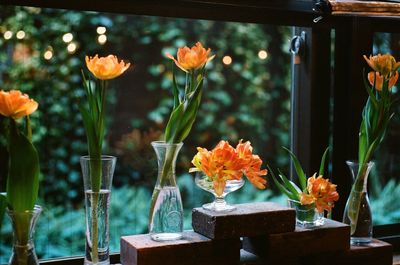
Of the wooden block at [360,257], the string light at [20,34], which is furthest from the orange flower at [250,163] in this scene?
the string light at [20,34]

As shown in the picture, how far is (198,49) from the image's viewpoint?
4.72 ft

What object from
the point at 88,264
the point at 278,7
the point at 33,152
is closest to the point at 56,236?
the point at 88,264

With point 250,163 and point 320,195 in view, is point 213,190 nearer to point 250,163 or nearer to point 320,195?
point 250,163

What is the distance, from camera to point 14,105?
48.4 inches

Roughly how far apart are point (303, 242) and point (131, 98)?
654 millimetres

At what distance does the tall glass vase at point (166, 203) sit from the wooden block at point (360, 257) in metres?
0.41

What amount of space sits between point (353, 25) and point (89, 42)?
893mm

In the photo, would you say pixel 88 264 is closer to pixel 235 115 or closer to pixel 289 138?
pixel 235 115

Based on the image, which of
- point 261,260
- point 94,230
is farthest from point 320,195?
point 94,230

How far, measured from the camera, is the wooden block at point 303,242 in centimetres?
153

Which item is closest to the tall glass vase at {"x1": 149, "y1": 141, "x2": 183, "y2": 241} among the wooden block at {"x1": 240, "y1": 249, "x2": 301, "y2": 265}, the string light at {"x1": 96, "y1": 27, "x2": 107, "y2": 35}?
the wooden block at {"x1": 240, "y1": 249, "x2": 301, "y2": 265}

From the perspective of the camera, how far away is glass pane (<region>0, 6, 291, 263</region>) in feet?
5.26

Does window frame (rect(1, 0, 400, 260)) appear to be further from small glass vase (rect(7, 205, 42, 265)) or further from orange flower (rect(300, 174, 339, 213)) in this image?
small glass vase (rect(7, 205, 42, 265))

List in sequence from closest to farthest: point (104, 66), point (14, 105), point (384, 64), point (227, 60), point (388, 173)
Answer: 1. point (14, 105)
2. point (104, 66)
3. point (384, 64)
4. point (227, 60)
5. point (388, 173)
